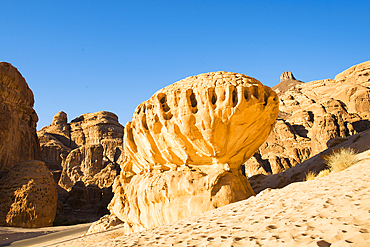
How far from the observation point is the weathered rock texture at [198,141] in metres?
7.66

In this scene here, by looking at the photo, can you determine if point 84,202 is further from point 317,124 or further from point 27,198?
point 317,124

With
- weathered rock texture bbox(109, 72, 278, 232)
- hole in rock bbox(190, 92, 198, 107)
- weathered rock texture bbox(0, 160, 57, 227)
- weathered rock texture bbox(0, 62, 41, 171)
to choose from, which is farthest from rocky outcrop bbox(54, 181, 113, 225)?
hole in rock bbox(190, 92, 198, 107)

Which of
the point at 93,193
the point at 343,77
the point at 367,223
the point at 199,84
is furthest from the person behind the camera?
the point at 343,77

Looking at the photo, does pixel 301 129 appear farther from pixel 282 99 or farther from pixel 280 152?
pixel 282 99

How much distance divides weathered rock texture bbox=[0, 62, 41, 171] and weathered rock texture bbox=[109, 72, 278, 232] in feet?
63.2

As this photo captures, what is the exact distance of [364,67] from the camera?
41.9 metres

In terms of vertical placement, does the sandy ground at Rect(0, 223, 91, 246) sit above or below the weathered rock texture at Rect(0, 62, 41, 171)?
below

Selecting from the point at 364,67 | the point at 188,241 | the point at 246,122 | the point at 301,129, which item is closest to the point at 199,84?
the point at 246,122

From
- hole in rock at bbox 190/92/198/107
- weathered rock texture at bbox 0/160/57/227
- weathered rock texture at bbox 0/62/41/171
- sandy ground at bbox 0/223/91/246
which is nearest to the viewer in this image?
hole in rock at bbox 190/92/198/107

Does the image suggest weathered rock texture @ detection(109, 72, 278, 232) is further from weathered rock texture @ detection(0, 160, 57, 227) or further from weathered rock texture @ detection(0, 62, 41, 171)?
weathered rock texture @ detection(0, 62, 41, 171)

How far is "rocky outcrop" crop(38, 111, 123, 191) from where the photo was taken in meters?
38.2

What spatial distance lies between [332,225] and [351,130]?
104 ft

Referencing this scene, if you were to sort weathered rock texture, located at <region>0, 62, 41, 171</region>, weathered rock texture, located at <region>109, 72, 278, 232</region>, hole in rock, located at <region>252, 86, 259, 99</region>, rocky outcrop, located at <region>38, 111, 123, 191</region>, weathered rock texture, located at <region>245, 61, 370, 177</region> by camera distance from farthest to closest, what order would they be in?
rocky outcrop, located at <region>38, 111, 123, 191</region> → weathered rock texture, located at <region>245, 61, 370, 177</region> → weathered rock texture, located at <region>0, 62, 41, 171</region> → hole in rock, located at <region>252, 86, 259, 99</region> → weathered rock texture, located at <region>109, 72, 278, 232</region>

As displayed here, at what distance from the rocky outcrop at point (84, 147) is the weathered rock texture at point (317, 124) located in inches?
828
